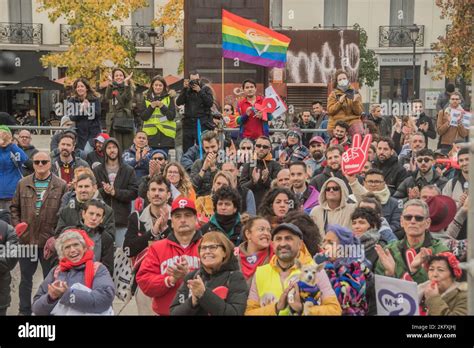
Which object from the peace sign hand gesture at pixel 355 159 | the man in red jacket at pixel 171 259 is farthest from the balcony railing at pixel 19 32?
the man in red jacket at pixel 171 259

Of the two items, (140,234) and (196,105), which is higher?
(196,105)

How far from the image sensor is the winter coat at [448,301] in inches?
205

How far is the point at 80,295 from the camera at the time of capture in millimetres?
5828

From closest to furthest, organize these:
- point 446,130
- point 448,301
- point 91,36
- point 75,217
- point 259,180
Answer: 1. point 448,301
2. point 75,217
3. point 259,180
4. point 446,130
5. point 91,36

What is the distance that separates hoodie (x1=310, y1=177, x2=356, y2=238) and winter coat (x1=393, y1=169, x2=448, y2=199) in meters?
1.68

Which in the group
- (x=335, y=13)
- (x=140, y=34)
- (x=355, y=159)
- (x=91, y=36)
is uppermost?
(x=140, y=34)

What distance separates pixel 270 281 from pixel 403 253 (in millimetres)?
1132

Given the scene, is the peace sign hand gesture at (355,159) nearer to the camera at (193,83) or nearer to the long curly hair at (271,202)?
the long curly hair at (271,202)

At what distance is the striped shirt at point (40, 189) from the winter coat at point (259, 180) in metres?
2.14

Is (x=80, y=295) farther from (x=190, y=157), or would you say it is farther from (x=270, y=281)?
(x=190, y=157)

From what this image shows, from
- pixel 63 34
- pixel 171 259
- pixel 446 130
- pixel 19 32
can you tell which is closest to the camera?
pixel 171 259

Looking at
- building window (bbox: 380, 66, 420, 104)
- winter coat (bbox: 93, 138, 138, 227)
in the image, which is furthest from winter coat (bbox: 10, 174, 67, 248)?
building window (bbox: 380, 66, 420, 104)

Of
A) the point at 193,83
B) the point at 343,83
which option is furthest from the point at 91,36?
the point at 343,83

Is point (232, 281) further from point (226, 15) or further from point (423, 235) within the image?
point (226, 15)
